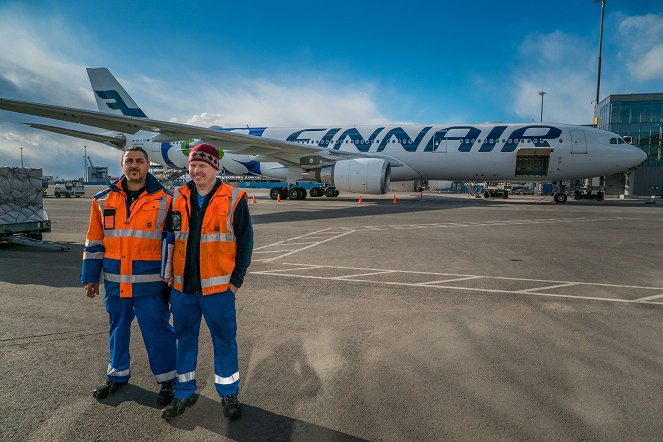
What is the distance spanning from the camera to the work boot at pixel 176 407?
229 cm

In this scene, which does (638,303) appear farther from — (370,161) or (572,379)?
(370,161)

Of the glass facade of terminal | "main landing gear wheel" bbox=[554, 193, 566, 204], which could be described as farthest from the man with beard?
the glass facade of terminal

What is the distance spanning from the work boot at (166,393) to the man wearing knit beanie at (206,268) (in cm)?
14

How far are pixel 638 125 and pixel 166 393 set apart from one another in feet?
176

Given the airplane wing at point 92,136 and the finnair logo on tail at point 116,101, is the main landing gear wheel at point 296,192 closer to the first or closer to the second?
the airplane wing at point 92,136

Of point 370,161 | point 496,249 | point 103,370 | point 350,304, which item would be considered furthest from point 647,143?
point 103,370

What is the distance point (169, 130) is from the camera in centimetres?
1366

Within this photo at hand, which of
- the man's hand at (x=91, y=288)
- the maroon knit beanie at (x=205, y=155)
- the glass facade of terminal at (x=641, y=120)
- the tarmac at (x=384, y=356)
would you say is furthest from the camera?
the glass facade of terminal at (x=641, y=120)

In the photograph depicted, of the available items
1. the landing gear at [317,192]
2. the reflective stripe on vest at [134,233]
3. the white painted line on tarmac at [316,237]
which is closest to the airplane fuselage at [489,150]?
the landing gear at [317,192]

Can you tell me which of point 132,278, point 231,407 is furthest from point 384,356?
point 132,278

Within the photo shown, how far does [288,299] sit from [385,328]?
1.41 meters

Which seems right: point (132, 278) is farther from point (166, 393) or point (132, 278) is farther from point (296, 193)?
point (296, 193)

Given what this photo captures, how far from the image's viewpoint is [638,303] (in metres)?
4.31

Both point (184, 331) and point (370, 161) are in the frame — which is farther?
point (370, 161)
